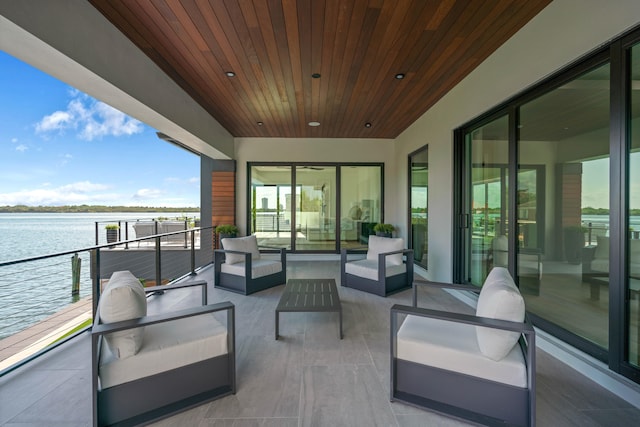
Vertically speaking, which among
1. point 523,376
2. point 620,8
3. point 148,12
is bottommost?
point 523,376

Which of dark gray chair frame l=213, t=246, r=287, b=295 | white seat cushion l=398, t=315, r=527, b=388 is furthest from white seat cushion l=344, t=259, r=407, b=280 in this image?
white seat cushion l=398, t=315, r=527, b=388

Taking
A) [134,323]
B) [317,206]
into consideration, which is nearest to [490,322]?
[134,323]

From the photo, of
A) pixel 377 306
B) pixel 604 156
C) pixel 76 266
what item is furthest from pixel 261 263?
pixel 604 156

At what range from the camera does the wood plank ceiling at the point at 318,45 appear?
2447 mm

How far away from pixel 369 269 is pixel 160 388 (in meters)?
3.05

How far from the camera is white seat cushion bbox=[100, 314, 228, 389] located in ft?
5.35

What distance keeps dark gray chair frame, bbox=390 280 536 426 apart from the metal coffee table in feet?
3.18

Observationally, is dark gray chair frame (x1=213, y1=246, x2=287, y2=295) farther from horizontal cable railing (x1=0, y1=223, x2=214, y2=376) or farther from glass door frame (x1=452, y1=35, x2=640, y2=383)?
glass door frame (x1=452, y1=35, x2=640, y2=383)

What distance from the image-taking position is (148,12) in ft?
8.12

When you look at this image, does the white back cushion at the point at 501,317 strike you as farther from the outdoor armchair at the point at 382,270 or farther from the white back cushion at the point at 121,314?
the outdoor armchair at the point at 382,270

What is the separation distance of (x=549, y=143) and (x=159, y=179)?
30.3 metres

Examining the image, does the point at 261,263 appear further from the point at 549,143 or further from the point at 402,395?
the point at 549,143

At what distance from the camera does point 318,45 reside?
3.03 m

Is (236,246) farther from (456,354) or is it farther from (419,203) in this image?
(419,203)
